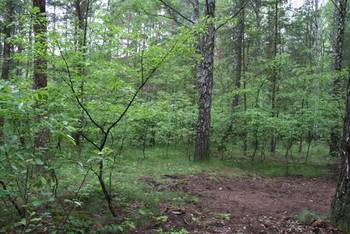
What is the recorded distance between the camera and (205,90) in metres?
10.2

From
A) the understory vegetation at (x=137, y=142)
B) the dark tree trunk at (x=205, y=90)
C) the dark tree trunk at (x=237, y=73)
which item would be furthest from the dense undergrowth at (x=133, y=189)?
→ the dark tree trunk at (x=237, y=73)

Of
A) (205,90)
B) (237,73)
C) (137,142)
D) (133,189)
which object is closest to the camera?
(133,189)

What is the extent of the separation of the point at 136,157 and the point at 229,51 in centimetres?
981

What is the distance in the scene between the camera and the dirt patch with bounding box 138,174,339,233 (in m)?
4.97

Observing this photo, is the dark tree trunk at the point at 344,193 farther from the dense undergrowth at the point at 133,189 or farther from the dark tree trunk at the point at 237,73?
the dark tree trunk at the point at 237,73

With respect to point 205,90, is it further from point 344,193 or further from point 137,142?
point 344,193

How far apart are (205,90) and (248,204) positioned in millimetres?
4506

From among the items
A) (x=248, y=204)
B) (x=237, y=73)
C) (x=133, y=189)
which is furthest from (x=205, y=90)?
(x=237, y=73)

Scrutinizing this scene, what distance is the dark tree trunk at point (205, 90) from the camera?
33.2ft

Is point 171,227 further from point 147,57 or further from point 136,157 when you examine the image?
point 136,157

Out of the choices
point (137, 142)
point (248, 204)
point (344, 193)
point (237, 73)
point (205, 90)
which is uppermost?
point (237, 73)

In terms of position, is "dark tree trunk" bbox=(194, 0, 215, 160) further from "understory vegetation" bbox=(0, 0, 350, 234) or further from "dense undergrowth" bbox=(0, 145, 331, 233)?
"dense undergrowth" bbox=(0, 145, 331, 233)

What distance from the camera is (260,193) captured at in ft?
24.9

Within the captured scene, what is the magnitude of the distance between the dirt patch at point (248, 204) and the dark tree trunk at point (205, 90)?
1.70 m
